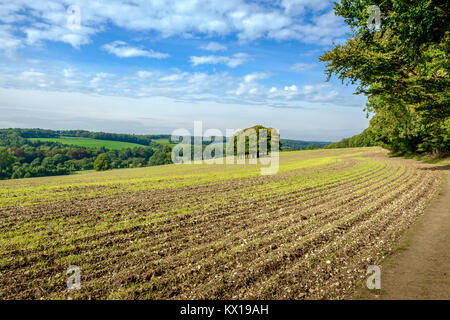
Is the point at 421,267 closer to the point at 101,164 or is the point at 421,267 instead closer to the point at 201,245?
the point at 201,245

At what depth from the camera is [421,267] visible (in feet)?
24.2

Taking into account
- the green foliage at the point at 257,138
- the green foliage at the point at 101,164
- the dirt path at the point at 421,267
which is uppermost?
the green foliage at the point at 257,138

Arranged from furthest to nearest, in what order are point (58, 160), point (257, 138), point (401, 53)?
point (58, 160)
point (257, 138)
point (401, 53)

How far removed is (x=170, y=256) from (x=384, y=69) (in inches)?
602

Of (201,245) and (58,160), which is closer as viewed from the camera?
(201,245)

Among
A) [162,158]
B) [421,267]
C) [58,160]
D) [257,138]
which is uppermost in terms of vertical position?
[257,138]

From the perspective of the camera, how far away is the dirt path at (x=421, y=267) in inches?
242

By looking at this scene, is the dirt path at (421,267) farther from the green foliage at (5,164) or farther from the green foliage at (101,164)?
the green foliage at (101,164)

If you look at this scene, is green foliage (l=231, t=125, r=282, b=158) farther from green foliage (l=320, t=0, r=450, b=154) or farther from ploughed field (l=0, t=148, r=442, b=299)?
ploughed field (l=0, t=148, r=442, b=299)

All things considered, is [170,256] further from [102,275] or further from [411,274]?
[411,274]

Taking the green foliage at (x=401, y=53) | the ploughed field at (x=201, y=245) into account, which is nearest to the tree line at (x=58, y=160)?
the ploughed field at (x=201, y=245)

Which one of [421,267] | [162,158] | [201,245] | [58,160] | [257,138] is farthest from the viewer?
[162,158]

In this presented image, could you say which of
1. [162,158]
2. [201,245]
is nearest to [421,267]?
[201,245]
